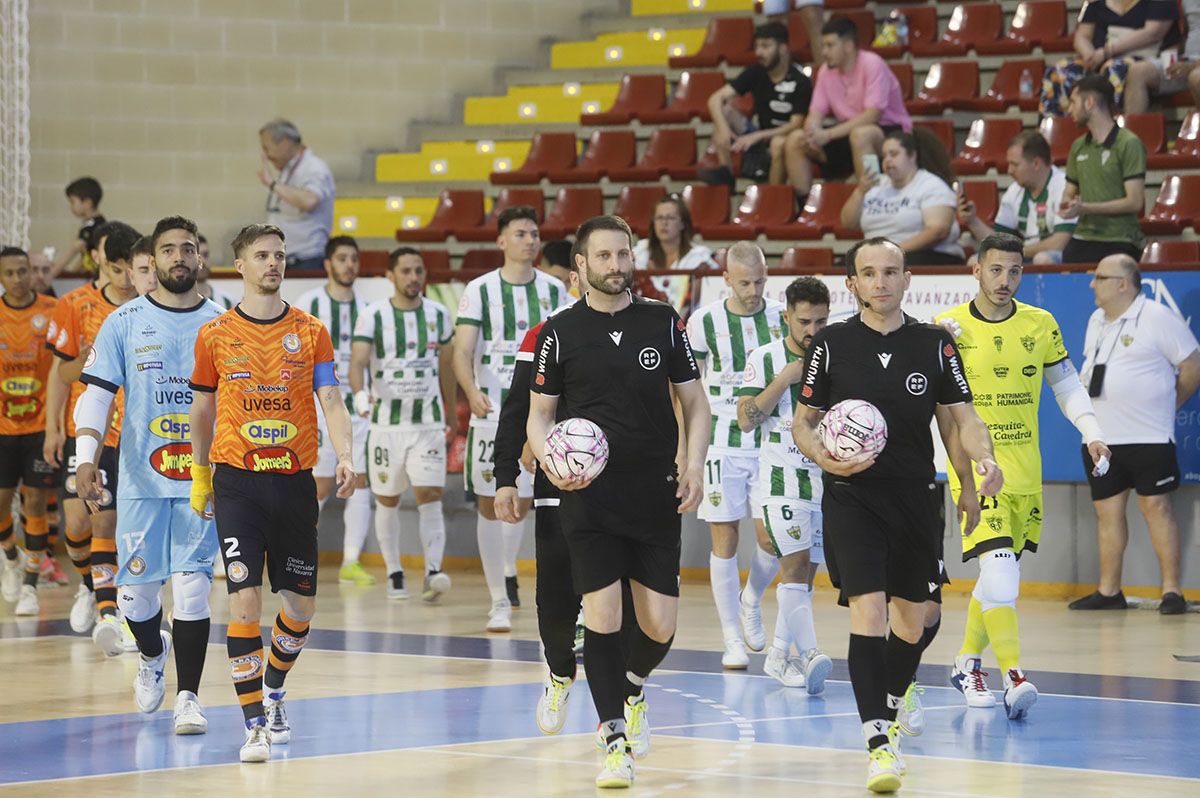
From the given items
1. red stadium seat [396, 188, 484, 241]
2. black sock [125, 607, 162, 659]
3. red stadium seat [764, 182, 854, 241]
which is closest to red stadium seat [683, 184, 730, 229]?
red stadium seat [764, 182, 854, 241]

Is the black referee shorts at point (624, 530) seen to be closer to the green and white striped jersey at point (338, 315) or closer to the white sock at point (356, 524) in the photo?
the green and white striped jersey at point (338, 315)

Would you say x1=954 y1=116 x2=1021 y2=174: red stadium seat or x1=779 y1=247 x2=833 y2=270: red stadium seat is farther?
x1=954 y1=116 x2=1021 y2=174: red stadium seat

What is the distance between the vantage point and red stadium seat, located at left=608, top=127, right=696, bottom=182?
56.0 feet

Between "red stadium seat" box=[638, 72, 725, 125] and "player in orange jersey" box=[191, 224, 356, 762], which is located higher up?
"red stadium seat" box=[638, 72, 725, 125]

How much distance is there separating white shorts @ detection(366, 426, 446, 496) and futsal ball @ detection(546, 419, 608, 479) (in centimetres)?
637

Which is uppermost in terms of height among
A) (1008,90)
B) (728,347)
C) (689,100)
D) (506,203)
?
(689,100)

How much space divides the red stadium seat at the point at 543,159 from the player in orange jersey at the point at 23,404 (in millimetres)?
5521

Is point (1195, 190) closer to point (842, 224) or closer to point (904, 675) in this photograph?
point (842, 224)

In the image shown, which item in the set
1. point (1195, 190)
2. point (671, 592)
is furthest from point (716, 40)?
point (671, 592)

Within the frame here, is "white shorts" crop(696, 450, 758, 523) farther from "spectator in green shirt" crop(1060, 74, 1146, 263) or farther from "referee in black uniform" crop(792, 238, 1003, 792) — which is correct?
"spectator in green shirt" crop(1060, 74, 1146, 263)

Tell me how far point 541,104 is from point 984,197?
230 inches

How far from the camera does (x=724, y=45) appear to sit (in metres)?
18.0

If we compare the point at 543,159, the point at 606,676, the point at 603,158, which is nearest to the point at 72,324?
the point at 606,676

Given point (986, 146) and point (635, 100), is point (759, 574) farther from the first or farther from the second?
point (635, 100)
